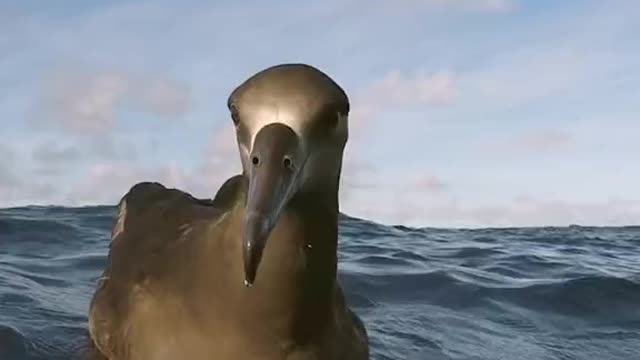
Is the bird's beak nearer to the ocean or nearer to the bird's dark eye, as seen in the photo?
the bird's dark eye

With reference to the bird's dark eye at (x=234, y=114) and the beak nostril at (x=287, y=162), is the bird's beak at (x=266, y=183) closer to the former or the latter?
the beak nostril at (x=287, y=162)

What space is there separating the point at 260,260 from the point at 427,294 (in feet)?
19.2

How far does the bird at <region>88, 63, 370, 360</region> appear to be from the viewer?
405 centimetres

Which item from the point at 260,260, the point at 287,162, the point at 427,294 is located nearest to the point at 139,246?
the point at 260,260

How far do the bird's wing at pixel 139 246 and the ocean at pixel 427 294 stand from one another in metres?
0.75

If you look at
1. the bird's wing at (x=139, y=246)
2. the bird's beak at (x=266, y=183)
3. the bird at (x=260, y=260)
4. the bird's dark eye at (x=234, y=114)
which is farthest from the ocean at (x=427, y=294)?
the bird's beak at (x=266, y=183)

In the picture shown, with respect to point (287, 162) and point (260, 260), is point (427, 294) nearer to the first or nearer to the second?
point (260, 260)

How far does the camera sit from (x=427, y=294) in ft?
32.4

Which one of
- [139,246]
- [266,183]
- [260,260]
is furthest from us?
[139,246]

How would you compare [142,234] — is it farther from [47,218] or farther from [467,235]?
[467,235]

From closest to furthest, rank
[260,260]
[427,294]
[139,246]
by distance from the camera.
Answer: [260,260], [139,246], [427,294]

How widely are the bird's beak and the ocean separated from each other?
2870 mm

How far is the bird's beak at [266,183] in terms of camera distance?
12.8ft

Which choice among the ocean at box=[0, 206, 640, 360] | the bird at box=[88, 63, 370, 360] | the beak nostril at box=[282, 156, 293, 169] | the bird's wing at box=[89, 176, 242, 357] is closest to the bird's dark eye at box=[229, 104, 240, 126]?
the bird at box=[88, 63, 370, 360]
